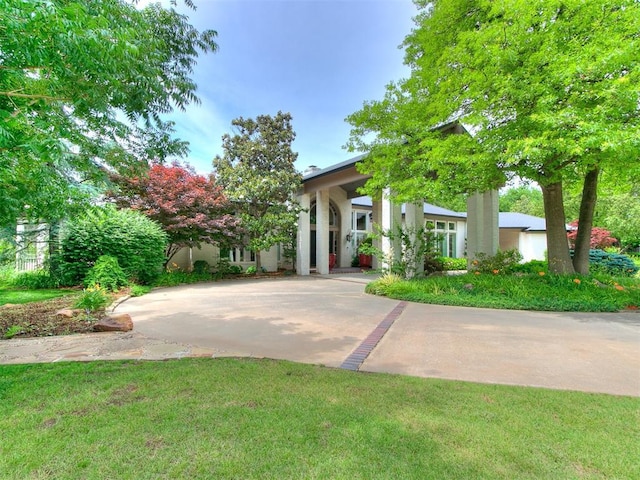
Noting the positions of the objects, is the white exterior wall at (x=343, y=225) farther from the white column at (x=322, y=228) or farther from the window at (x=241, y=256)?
the window at (x=241, y=256)

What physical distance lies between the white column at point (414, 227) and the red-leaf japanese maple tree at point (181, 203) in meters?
7.62

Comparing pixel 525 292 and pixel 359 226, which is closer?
pixel 525 292

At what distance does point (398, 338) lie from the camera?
17.0 ft

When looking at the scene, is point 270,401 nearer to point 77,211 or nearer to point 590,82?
point 77,211

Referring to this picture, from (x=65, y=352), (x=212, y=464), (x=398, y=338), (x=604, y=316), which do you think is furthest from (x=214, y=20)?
(x=604, y=316)

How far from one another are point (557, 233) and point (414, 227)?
4.12 meters

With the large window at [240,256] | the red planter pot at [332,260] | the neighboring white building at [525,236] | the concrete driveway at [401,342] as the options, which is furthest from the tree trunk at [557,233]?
the large window at [240,256]

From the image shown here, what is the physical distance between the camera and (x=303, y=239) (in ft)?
56.2

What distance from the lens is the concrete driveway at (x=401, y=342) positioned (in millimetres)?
3816

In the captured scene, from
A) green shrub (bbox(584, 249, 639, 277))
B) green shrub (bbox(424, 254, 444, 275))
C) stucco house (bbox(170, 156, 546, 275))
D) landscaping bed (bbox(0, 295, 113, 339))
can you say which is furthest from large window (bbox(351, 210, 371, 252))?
landscaping bed (bbox(0, 295, 113, 339))

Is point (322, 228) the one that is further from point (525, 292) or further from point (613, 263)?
point (613, 263)

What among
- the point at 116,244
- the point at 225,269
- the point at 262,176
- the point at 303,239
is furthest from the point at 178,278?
the point at 303,239

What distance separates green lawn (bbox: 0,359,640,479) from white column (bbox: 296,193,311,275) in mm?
13579

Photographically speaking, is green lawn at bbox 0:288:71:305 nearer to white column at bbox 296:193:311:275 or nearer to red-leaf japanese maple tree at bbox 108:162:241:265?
red-leaf japanese maple tree at bbox 108:162:241:265
